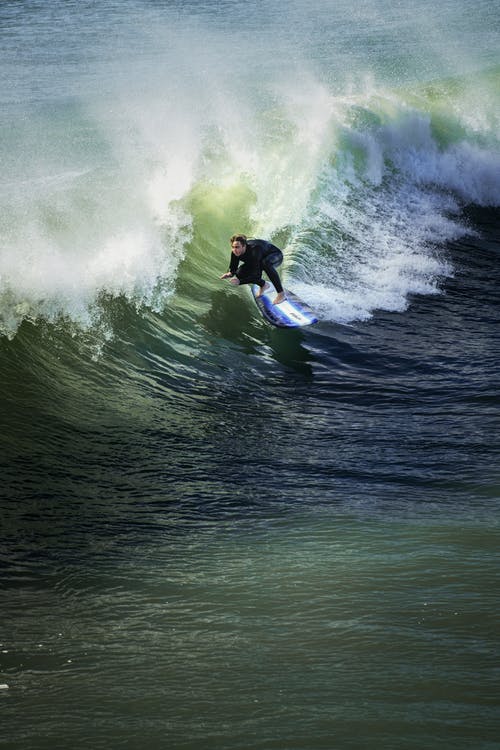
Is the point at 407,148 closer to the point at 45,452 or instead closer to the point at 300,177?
the point at 300,177

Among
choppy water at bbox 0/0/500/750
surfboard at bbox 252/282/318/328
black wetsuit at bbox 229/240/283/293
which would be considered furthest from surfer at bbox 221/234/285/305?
choppy water at bbox 0/0/500/750

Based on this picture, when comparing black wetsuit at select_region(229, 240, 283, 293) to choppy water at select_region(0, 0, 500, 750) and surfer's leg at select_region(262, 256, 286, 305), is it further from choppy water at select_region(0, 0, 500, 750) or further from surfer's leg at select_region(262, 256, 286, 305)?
choppy water at select_region(0, 0, 500, 750)

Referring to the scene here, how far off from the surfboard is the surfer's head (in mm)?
1076

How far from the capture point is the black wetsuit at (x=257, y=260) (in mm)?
13625

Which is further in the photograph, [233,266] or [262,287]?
[262,287]

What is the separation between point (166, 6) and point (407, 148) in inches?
1172

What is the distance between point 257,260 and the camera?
13680 mm

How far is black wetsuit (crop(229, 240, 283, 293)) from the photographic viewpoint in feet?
44.7

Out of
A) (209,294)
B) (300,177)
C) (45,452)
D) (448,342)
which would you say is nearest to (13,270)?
(209,294)

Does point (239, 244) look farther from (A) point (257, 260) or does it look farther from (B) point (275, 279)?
(B) point (275, 279)

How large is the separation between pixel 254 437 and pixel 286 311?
3972 millimetres

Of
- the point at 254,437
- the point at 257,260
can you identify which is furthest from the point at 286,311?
the point at 254,437

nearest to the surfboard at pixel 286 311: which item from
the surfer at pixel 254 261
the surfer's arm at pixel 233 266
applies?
the surfer at pixel 254 261

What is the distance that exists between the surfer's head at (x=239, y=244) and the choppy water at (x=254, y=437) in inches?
51.0
